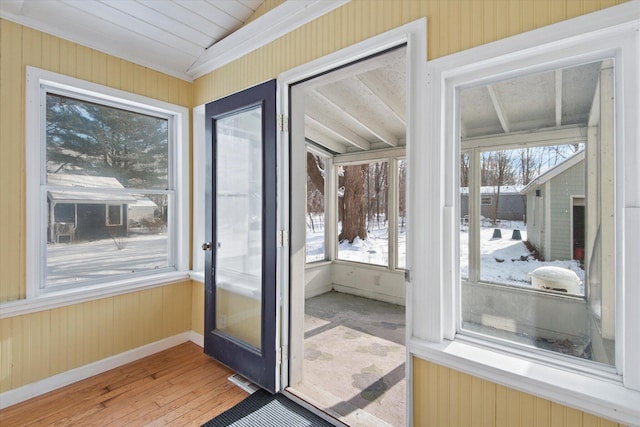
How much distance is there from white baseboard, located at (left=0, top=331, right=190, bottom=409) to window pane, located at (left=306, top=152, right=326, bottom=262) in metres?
2.29

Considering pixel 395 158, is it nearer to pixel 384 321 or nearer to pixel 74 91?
pixel 384 321

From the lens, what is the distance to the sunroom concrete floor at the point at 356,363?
6.39ft

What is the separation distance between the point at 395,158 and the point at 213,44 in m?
2.76

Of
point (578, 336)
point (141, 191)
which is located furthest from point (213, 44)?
point (578, 336)

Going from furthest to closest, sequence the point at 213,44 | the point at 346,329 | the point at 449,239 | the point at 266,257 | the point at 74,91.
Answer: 1. the point at 346,329
2. the point at 213,44
3. the point at 74,91
4. the point at 266,257
5. the point at 449,239

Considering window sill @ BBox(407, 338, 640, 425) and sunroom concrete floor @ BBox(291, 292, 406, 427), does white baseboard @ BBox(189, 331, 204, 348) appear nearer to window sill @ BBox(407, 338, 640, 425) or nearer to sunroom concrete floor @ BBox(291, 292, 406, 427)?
sunroom concrete floor @ BBox(291, 292, 406, 427)

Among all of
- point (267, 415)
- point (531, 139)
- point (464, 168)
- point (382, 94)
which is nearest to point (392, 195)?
point (382, 94)

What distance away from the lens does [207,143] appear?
256cm

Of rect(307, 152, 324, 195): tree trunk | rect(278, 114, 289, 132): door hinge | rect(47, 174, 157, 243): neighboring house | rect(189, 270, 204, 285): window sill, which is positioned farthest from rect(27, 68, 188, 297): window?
rect(307, 152, 324, 195): tree trunk

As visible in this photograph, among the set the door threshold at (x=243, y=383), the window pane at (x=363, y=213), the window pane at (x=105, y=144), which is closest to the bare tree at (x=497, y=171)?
the door threshold at (x=243, y=383)

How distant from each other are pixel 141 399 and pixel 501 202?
8.31ft

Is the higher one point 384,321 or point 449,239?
point 449,239

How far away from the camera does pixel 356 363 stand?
254 centimetres

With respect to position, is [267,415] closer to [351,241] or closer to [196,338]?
[196,338]
